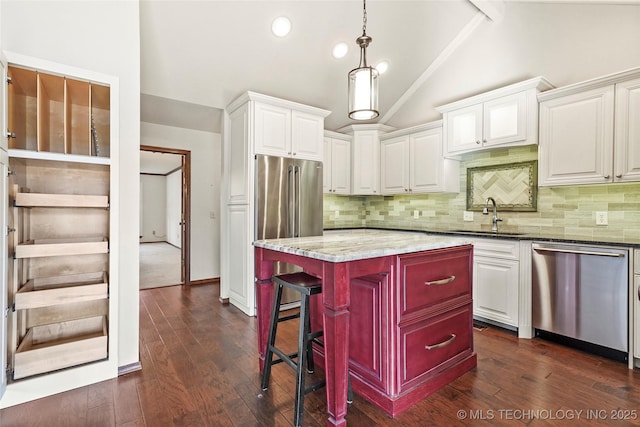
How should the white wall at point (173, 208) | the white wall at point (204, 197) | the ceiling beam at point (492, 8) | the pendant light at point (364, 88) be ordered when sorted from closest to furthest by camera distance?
the pendant light at point (364, 88), the ceiling beam at point (492, 8), the white wall at point (204, 197), the white wall at point (173, 208)

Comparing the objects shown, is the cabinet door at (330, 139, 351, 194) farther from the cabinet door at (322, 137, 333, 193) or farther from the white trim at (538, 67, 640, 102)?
the white trim at (538, 67, 640, 102)

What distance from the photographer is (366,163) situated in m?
4.55

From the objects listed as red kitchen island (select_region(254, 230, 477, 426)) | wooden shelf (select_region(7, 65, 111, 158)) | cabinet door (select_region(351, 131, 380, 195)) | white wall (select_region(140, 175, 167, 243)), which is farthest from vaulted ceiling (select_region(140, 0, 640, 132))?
white wall (select_region(140, 175, 167, 243))

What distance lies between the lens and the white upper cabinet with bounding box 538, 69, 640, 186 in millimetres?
2426

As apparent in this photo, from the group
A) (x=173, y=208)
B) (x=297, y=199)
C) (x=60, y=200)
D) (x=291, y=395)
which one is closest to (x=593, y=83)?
(x=297, y=199)

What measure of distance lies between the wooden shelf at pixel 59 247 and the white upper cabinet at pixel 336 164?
2.83 m

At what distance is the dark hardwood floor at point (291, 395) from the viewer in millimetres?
1662

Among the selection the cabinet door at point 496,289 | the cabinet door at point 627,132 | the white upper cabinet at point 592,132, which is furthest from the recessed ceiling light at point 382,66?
the cabinet door at point 496,289

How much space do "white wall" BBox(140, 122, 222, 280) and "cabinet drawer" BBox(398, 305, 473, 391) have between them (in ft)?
12.4

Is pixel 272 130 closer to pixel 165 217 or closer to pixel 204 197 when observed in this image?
pixel 204 197

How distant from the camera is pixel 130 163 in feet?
7.08

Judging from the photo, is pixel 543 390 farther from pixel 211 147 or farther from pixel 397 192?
pixel 211 147

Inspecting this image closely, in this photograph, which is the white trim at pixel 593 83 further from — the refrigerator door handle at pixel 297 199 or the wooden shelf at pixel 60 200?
the wooden shelf at pixel 60 200

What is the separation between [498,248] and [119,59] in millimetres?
3434
